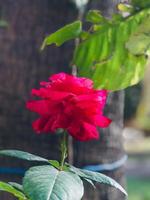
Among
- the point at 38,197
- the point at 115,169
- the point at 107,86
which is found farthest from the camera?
the point at 115,169

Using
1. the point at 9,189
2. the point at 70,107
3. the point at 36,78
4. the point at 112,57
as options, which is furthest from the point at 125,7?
the point at 9,189

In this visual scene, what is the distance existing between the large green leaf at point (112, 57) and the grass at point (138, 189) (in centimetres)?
348

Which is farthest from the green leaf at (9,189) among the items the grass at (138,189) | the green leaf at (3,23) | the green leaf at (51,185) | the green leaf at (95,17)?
the grass at (138,189)

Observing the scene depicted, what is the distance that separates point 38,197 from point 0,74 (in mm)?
1080

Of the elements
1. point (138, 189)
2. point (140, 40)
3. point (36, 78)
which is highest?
point (140, 40)

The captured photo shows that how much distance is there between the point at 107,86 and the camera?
183cm

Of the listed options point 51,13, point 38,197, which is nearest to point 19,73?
point 51,13

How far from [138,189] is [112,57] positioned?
13.3 feet

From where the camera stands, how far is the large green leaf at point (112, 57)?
1.86 metres

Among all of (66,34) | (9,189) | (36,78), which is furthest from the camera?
(36,78)

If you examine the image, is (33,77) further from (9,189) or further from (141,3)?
(9,189)

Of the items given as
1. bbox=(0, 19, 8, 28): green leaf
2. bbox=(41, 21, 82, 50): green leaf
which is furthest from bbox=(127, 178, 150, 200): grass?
bbox=(41, 21, 82, 50): green leaf

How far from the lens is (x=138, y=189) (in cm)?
584

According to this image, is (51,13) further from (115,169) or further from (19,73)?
(115,169)
